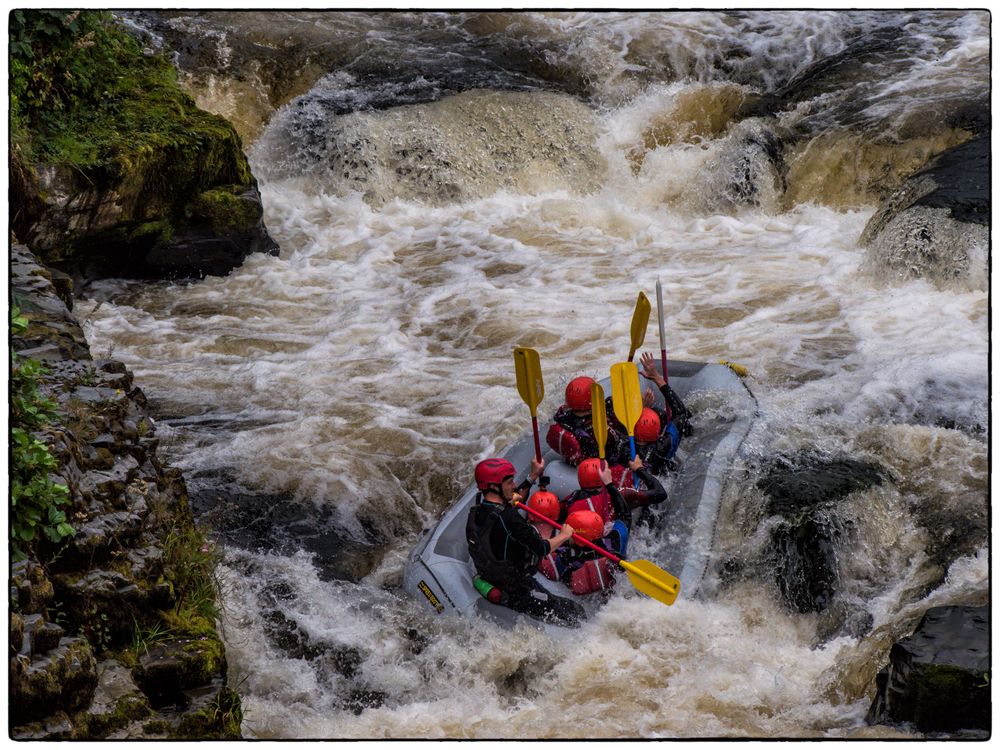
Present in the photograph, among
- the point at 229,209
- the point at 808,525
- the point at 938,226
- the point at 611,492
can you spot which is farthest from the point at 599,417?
the point at 229,209

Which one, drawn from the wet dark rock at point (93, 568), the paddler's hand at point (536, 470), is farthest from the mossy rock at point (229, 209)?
the paddler's hand at point (536, 470)

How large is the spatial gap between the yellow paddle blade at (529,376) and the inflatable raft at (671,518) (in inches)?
13.8

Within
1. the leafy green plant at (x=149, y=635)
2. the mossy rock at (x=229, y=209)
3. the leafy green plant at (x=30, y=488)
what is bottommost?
the leafy green plant at (x=149, y=635)

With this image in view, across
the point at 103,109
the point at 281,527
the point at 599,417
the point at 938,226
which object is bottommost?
the point at 281,527

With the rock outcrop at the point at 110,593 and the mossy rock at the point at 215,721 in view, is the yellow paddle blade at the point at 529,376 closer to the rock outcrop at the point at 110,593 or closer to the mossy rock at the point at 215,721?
→ the rock outcrop at the point at 110,593

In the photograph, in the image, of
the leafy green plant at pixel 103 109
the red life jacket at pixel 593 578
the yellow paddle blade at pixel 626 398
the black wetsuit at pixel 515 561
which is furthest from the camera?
the leafy green plant at pixel 103 109

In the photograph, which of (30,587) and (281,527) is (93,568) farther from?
(281,527)

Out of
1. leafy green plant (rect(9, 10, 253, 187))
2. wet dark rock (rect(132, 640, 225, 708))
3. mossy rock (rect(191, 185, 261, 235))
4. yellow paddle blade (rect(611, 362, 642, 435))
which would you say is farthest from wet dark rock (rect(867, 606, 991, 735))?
mossy rock (rect(191, 185, 261, 235))

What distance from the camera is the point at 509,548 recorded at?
14.5 feet

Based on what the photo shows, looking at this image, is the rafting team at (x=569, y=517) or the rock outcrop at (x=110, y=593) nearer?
the rock outcrop at (x=110, y=593)

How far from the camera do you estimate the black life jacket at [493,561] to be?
4434mm

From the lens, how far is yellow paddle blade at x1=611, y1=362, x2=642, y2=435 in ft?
16.4

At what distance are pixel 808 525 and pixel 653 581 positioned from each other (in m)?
1.03

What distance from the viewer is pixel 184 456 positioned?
6184 mm
